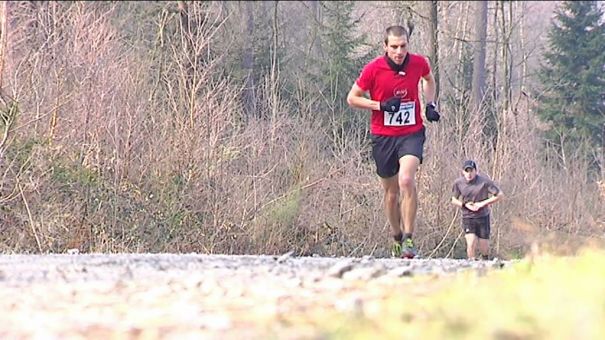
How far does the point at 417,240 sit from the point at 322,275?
11.2 m

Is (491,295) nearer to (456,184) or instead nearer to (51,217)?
(456,184)

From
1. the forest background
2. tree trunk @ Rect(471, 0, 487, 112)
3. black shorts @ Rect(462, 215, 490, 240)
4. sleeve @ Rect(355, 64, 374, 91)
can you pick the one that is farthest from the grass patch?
tree trunk @ Rect(471, 0, 487, 112)

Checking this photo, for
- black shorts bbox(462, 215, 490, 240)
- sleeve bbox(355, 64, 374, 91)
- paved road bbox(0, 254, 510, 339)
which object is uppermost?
sleeve bbox(355, 64, 374, 91)

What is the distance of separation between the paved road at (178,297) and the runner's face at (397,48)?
4.06 m

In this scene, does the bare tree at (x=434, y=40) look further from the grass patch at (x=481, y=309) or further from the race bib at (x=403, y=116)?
the grass patch at (x=481, y=309)

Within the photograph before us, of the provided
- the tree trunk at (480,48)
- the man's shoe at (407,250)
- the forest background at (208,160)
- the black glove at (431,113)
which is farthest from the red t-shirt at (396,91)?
the tree trunk at (480,48)

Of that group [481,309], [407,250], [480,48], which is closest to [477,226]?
[407,250]

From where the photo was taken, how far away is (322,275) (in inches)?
225

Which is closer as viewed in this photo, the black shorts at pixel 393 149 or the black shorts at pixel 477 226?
the black shorts at pixel 393 149

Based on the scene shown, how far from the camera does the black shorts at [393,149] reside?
1041 centimetres

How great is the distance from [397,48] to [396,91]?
437mm

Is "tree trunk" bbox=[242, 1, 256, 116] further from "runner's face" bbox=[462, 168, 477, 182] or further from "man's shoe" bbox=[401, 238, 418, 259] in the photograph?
"man's shoe" bbox=[401, 238, 418, 259]

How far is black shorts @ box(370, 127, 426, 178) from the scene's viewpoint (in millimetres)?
10406

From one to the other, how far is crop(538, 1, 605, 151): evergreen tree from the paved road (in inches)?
1099
